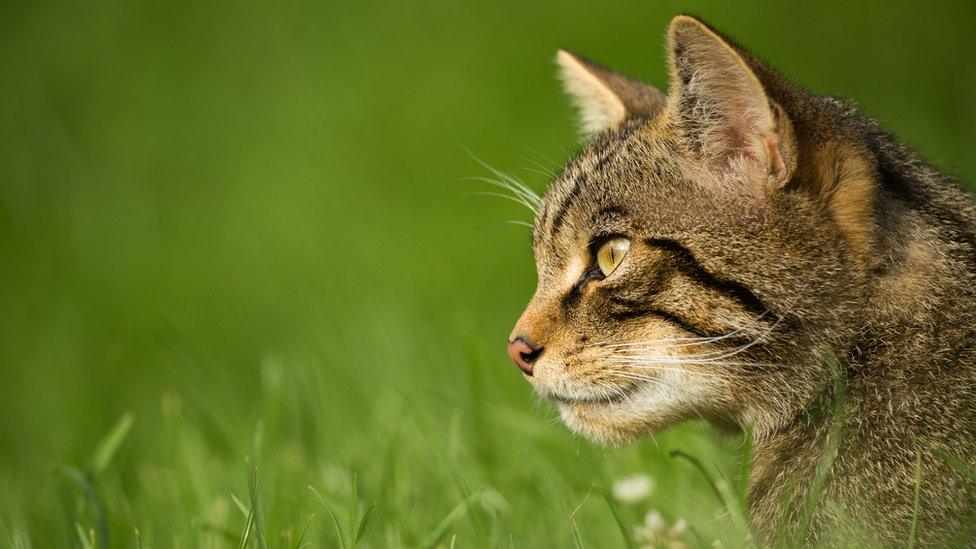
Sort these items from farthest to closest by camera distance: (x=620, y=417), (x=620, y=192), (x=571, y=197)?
(x=571, y=197) < (x=620, y=192) < (x=620, y=417)

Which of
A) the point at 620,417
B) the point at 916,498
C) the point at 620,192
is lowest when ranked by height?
the point at 620,417

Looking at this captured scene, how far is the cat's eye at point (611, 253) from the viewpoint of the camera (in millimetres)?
2896

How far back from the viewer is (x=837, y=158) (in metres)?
2.69

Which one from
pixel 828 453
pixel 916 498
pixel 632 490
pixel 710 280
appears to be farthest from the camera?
pixel 632 490

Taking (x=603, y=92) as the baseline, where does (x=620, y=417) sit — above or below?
below

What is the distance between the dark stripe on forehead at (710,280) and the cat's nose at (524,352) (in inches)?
17.1

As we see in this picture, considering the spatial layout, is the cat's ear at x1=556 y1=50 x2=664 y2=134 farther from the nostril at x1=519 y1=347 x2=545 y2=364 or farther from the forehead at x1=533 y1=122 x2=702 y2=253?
the nostril at x1=519 y1=347 x2=545 y2=364

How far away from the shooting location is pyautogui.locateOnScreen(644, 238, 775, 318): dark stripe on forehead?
266cm

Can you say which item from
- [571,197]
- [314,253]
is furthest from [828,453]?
[314,253]

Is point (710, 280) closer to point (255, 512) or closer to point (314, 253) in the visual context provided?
point (255, 512)

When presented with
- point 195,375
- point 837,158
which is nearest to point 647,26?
point 195,375

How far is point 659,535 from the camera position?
2.91 metres

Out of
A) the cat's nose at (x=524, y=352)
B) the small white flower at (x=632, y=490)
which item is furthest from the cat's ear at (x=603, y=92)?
the small white flower at (x=632, y=490)

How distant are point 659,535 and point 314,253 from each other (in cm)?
458
